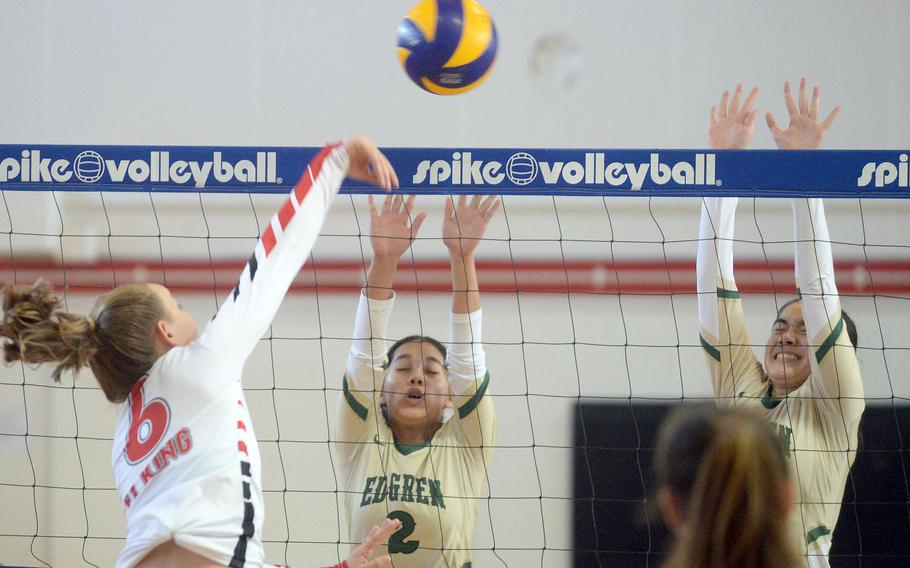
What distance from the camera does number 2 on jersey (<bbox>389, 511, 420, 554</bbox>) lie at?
272cm

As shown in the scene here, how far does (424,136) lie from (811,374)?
8.51 ft

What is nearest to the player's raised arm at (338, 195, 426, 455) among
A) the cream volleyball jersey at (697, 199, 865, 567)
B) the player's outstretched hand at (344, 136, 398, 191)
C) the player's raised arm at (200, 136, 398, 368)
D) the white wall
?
the player's outstretched hand at (344, 136, 398, 191)

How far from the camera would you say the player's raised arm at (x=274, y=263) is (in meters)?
1.83

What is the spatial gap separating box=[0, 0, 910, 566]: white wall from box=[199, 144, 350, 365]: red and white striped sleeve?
2602 millimetres

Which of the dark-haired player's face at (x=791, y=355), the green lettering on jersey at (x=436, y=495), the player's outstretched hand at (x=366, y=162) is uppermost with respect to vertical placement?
the player's outstretched hand at (x=366, y=162)

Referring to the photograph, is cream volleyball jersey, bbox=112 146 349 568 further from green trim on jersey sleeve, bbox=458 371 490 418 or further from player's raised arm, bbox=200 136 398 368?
green trim on jersey sleeve, bbox=458 371 490 418

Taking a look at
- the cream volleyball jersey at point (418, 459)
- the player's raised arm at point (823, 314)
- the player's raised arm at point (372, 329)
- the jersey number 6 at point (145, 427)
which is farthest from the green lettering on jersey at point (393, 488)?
the player's raised arm at point (823, 314)

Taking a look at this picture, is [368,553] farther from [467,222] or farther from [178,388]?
[467,222]

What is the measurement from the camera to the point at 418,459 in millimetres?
2807

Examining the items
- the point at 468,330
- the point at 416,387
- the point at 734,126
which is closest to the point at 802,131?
the point at 734,126

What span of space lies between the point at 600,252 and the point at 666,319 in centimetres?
42

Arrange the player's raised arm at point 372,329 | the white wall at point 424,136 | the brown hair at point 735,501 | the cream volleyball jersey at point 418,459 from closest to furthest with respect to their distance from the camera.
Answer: the brown hair at point 735,501, the cream volleyball jersey at point 418,459, the player's raised arm at point 372,329, the white wall at point 424,136

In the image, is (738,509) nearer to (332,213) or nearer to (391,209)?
(391,209)

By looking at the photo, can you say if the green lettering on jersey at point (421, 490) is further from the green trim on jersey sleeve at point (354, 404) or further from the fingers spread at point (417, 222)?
the fingers spread at point (417, 222)
